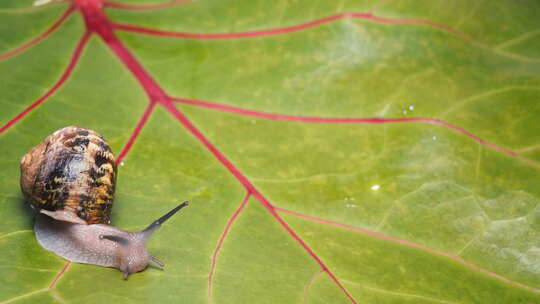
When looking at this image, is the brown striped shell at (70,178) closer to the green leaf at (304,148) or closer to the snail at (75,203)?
the snail at (75,203)

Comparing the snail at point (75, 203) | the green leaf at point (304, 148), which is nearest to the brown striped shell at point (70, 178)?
the snail at point (75, 203)

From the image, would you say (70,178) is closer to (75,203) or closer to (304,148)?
(75,203)

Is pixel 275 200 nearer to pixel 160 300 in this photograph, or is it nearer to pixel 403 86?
pixel 160 300

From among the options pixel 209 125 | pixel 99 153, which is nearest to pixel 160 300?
pixel 99 153
